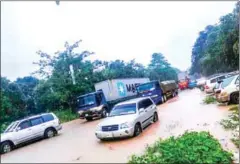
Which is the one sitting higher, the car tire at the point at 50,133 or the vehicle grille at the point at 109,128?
the vehicle grille at the point at 109,128

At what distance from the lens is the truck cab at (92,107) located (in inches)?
826

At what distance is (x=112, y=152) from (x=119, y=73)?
32064mm

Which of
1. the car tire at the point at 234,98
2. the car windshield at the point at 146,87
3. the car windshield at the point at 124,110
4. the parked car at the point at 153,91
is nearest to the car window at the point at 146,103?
the car windshield at the point at 124,110

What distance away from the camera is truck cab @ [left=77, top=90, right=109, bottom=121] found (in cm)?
2098

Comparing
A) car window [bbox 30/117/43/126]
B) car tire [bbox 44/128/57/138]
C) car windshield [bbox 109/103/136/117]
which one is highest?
car windshield [bbox 109/103/136/117]

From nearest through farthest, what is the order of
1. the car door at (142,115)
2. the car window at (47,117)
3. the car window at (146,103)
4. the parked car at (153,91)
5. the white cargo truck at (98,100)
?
the car door at (142,115) → the car window at (146,103) → the car window at (47,117) → the white cargo truck at (98,100) → the parked car at (153,91)

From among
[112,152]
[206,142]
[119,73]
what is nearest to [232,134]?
[206,142]

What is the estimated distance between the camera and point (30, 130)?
14250 mm

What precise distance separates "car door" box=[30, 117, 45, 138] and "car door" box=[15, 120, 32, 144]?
28 cm

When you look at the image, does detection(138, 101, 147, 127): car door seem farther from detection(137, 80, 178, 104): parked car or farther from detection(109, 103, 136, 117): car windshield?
detection(137, 80, 178, 104): parked car

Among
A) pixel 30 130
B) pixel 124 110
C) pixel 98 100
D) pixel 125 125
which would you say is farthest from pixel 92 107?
pixel 125 125

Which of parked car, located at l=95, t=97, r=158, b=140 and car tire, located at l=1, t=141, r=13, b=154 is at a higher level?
parked car, located at l=95, t=97, r=158, b=140

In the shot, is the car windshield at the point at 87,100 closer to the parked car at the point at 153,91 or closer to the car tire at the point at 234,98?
the parked car at the point at 153,91

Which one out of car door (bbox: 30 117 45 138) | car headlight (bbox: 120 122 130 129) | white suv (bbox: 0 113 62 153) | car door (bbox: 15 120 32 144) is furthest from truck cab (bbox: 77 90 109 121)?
car headlight (bbox: 120 122 130 129)
